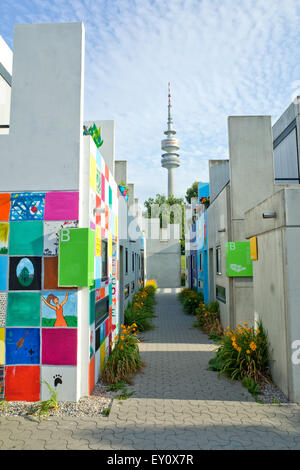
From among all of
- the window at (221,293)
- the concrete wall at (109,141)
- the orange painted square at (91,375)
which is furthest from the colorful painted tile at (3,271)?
the window at (221,293)

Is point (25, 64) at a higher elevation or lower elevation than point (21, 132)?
higher

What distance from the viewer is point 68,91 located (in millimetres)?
5277

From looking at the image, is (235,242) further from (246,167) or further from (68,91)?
(68,91)

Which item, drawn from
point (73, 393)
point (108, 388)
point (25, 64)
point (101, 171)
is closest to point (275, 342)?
point (108, 388)

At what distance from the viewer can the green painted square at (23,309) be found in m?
5.08

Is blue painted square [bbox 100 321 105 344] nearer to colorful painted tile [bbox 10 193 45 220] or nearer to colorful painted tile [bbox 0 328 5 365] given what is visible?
colorful painted tile [bbox 0 328 5 365]

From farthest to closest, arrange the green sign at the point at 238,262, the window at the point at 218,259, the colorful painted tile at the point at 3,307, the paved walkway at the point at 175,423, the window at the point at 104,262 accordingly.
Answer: the window at the point at 218,259 < the green sign at the point at 238,262 < the window at the point at 104,262 < the colorful painted tile at the point at 3,307 < the paved walkway at the point at 175,423

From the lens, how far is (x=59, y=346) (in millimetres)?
5012

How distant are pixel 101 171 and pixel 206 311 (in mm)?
6640

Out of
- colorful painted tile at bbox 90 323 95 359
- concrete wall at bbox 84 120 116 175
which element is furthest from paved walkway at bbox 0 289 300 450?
A: concrete wall at bbox 84 120 116 175

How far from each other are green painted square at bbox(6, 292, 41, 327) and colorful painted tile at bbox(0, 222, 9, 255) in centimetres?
66

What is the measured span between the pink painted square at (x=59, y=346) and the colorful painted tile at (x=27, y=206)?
1732 millimetres

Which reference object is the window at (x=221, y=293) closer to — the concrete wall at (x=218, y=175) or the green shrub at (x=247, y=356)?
the green shrub at (x=247, y=356)

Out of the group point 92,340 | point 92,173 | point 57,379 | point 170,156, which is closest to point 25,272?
point 92,340
